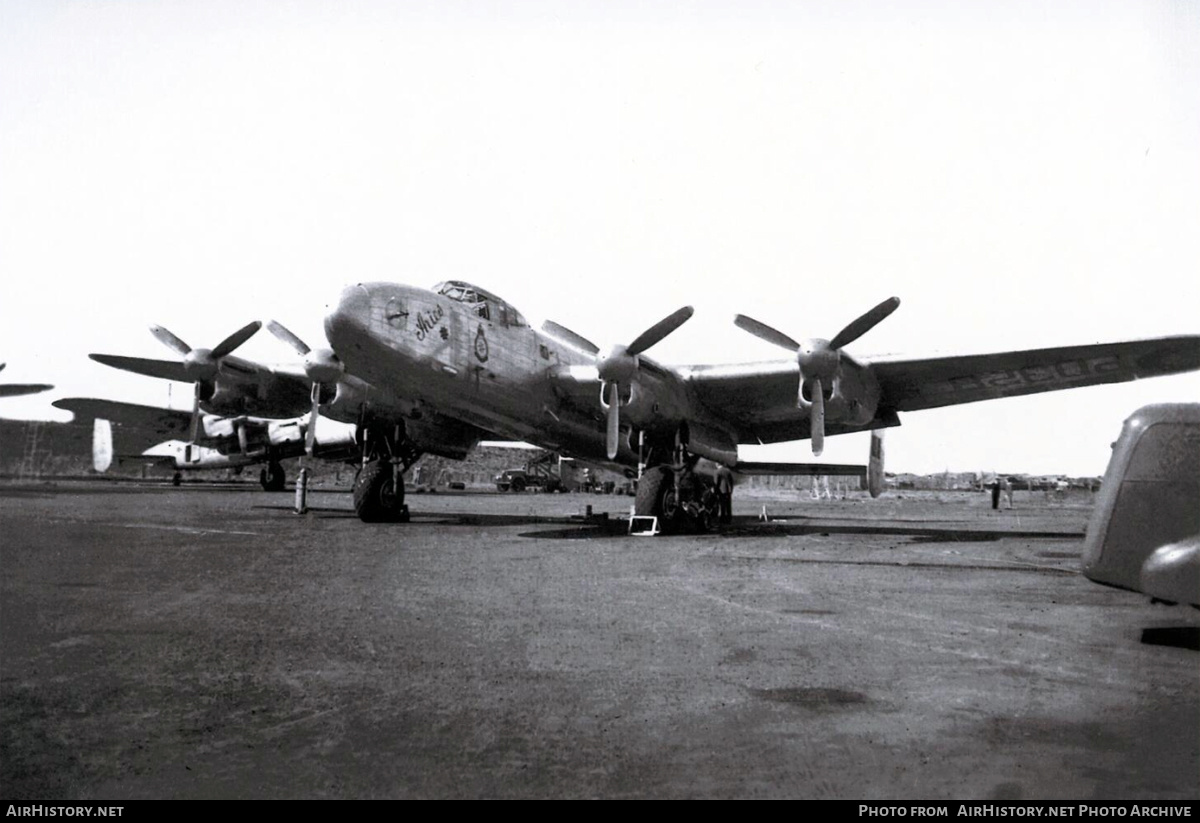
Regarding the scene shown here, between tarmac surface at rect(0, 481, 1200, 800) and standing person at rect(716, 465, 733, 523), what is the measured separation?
12.5 m

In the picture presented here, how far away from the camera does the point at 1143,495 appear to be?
647 cm

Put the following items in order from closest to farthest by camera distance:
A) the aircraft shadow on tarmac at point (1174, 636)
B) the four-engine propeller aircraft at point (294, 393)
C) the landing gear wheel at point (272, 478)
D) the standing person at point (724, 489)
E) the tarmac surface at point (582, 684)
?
the tarmac surface at point (582, 684), the aircraft shadow on tarmac at point (1174, 636), the four-engine propeller aircraft at point (294, 393), the standing person at point (724, 489), the landing gear wheel at point (272, 478)

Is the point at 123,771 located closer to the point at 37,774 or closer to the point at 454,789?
the point at 37,774

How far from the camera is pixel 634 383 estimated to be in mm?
18984

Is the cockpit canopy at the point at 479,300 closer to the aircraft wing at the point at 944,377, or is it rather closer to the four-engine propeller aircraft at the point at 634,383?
the four-engine propeller aircraft at the point at 634,383

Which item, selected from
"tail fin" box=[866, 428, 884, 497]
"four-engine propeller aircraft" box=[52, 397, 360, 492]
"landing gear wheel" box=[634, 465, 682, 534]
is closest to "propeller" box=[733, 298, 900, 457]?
"landing gear wheel" box=[634, 465, 682, 534]

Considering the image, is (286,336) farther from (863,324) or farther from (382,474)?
(863,324)

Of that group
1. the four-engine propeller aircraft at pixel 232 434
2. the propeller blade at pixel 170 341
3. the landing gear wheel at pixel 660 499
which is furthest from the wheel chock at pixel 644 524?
the four-engine propeller aircraft at pixel 232 434

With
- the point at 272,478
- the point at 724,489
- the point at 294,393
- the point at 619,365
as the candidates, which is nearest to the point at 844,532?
the point at 724,489

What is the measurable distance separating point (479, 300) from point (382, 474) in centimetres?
616

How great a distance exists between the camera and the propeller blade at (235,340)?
23141 mm

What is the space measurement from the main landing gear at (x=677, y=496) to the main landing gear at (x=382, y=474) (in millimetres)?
6622

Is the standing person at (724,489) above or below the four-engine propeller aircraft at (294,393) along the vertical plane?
below

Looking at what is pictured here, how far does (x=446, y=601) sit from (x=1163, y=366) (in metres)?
16.3
